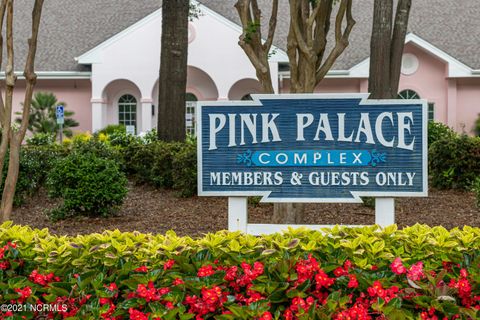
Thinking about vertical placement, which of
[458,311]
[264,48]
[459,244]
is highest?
[264,48]

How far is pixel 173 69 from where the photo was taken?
1320 cm

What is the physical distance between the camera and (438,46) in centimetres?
2648

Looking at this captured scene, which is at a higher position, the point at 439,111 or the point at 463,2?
the point at 463,2

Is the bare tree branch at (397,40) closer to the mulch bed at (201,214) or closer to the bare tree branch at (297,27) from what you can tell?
the mulch bed at (201,214)

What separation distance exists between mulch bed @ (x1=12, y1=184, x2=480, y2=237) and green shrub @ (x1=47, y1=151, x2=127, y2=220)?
0.17 meters

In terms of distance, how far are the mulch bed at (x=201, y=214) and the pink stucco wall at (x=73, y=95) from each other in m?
14.9

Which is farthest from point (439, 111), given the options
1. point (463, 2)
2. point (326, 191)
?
point (326, 191)

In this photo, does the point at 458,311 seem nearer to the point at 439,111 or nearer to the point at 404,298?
the point at 404,298

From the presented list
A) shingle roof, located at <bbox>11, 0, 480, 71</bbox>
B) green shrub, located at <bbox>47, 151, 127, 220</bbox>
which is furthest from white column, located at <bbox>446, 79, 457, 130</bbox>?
green shrub, located at <bbox>47, 151, 127, 220</bbox>

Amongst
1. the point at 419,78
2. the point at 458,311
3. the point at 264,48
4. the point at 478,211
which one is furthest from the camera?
the point at 419,78

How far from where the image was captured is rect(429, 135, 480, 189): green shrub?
12.2 meters

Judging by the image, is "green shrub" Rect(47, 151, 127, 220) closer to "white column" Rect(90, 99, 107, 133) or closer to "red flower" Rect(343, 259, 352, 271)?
"red flower" Rect(343, 259, 352, 271)

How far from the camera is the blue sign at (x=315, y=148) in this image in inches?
234

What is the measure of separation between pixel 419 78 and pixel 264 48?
1780cm
